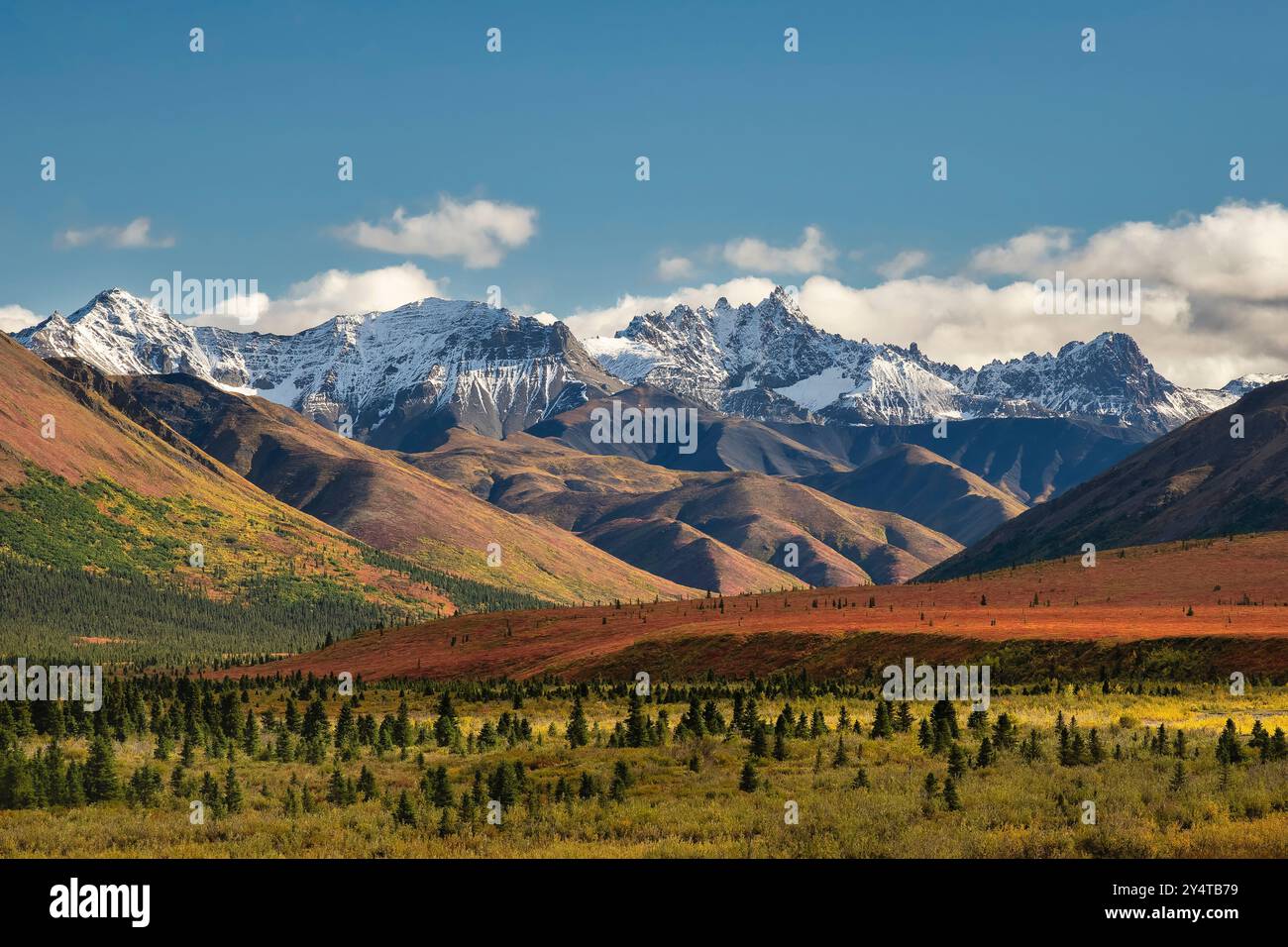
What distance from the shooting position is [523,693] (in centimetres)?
7900

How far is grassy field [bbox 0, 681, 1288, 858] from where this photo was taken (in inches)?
1083

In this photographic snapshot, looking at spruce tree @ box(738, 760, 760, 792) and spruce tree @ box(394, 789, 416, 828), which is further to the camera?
spruce tree @ box(738, 760, 760, 792)

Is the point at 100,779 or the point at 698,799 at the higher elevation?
the point at 100,779

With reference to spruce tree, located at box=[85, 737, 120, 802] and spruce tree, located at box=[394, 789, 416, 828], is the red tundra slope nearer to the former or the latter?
spruce tree, located at box=[394, 789, 416, 828]

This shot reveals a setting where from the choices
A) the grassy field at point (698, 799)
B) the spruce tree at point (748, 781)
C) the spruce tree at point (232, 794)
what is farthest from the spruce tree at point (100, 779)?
the spruce tree at point (748, 781)

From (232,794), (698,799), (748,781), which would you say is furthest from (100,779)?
(748,781)

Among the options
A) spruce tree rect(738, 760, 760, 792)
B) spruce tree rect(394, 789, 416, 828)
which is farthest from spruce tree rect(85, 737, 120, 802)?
spruce tree rect(738, 760, 760, 792)

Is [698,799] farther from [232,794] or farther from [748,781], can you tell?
[232,794]

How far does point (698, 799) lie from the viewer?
33812 mm

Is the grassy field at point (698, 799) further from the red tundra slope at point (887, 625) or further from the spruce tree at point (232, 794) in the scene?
the red tundra slope at point (887, 625)

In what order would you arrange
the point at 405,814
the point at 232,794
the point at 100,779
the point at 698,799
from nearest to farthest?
the point at 405,814, the point at 698,799, the point at 232,794, the point at 100,779

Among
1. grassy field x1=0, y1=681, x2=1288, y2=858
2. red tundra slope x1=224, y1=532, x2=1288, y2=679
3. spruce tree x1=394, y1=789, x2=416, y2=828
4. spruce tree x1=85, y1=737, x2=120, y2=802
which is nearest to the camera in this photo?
grassy field x1=0, y1=681, x2=1288, y2=858
